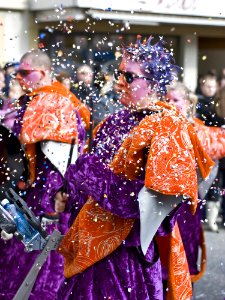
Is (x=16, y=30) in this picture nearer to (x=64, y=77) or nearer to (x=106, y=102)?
(x=64, y=77)

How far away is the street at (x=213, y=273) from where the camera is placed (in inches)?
300

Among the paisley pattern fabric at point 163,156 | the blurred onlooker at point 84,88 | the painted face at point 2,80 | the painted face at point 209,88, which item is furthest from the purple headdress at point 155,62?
the painted face at point 209,88

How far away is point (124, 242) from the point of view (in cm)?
472

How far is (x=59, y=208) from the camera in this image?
5254 mm

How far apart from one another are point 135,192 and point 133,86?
619mm

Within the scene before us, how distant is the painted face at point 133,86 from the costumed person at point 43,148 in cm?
108

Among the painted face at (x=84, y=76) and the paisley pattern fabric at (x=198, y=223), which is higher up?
the painted face at (x=84, y=76)

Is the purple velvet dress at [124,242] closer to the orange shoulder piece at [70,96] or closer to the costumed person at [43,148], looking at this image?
the costumed person at [43,148]

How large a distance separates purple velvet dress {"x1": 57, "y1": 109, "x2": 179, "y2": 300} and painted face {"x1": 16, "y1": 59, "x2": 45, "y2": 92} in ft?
5.10

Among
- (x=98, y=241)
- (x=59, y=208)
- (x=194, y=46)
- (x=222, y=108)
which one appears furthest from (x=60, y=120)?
(x=194, y=46)

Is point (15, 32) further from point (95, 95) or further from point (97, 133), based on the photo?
point (97, 133)

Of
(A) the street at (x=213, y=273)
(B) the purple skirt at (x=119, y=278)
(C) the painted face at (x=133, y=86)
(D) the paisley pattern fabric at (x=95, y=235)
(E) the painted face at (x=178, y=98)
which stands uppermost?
(C) the painted face at (x=133, y=86)

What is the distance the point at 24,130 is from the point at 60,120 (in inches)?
9.0

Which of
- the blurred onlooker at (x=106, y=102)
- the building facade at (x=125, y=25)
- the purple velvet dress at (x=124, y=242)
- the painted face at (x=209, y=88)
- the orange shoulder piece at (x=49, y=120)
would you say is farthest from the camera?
the building facade at (x=125, y=25)
